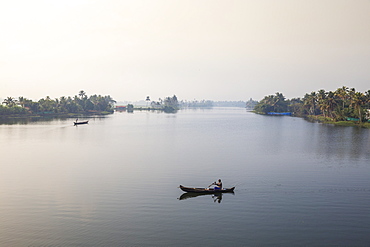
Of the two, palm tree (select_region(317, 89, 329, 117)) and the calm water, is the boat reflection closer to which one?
the calm water

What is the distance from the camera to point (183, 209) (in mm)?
31000

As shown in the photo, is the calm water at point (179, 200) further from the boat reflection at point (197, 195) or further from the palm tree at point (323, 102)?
the palm tree at point (323, 102)

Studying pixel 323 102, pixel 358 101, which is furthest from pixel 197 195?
pixel 323 102

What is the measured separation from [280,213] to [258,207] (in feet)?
7.65

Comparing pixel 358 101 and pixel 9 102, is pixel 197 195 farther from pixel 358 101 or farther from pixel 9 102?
pixel 9 102

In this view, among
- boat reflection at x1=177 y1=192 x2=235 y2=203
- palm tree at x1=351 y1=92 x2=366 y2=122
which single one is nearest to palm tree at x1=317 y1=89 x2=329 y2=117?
palm tree at x1=351 y1=92 x2=366 y2=122

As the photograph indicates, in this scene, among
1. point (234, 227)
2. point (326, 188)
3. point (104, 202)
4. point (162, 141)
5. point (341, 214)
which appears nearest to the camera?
point (234, 227)

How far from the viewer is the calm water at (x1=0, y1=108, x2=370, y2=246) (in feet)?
82.8

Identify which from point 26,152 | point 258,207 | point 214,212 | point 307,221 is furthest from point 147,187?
point 26,152

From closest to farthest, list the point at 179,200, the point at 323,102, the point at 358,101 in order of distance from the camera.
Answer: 1. the point at 179,200
2. the point at 358,101
3. the point at 323,102

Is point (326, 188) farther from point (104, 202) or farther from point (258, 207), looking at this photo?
point (104, 202)

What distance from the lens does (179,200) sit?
33.6 metres

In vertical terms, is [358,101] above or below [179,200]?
above

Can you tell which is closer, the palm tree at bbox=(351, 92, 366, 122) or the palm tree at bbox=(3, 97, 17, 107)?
the palm tree at bbox=(351, 92, 366, 122)
